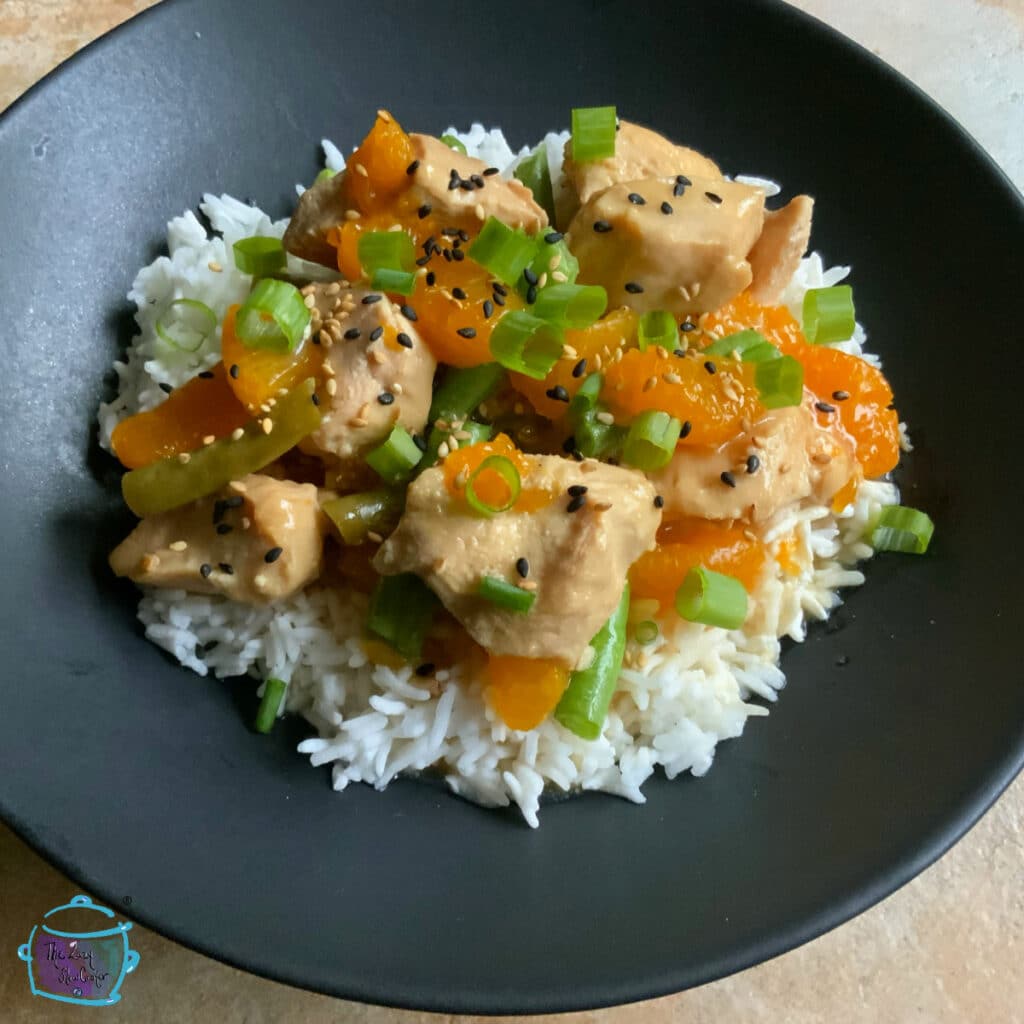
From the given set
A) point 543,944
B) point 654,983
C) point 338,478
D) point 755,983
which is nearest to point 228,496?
point 338,478

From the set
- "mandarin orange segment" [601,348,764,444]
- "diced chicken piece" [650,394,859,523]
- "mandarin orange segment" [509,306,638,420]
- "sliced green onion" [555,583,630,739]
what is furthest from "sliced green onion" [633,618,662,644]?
"mandarin orange segment" [509,306,638,420]

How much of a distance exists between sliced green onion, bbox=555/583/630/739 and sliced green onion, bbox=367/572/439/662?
42 centimetres

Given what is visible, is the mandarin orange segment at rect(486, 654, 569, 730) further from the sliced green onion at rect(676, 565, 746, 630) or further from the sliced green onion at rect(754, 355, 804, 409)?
the sliced green onion at rect(754, 355, 804, 409)

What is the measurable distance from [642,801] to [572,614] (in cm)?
69

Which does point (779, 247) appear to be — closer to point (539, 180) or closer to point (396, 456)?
point (539, 180)

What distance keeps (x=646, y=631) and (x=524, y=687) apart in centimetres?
44

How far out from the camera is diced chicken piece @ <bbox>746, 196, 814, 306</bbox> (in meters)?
2.88

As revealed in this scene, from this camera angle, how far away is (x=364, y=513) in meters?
2.51

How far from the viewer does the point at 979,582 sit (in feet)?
9.36

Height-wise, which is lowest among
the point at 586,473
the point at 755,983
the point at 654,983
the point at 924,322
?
the point at 755,983

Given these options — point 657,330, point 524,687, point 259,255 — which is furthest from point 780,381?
point 259,255

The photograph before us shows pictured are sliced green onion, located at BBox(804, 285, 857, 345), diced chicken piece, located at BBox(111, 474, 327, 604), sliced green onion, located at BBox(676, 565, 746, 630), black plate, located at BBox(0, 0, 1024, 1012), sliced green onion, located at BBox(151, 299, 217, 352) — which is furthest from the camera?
sliced green onion, located at BBox(151, 299, 217, 352)

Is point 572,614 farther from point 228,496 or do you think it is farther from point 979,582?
point 979,582

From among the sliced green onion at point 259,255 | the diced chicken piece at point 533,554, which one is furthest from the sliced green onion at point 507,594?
the sliced green onion at point 259,255
